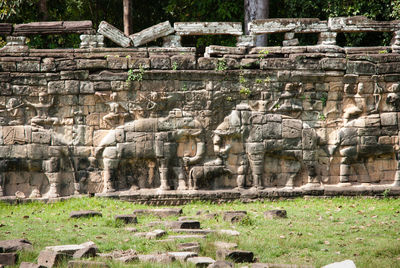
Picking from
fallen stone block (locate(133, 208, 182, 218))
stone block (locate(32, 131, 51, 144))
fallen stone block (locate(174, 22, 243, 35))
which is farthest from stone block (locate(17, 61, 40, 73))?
fallen stone block (locate(133, 208, 182, 218))

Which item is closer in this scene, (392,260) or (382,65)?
(392,260)

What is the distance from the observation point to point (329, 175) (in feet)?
48.0

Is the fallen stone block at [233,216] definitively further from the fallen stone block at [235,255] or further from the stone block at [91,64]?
the stone block at [91,64]

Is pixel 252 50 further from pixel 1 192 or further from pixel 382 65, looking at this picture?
pixel 1 192

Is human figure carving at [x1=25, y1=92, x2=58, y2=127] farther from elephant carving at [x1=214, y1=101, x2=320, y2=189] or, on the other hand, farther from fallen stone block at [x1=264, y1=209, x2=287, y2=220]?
fallen stone block at [x1=264, y1=209, x2=287, y2=220]

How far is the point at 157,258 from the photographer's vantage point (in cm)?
852

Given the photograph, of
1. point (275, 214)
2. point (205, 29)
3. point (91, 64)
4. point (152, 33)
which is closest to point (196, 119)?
point (205, 29)

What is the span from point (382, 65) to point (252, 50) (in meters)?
3.24

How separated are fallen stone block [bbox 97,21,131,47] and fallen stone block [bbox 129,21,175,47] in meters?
0.19

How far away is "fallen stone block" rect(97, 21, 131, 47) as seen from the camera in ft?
46.8

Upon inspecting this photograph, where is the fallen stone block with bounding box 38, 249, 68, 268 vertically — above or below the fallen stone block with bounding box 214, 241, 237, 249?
above

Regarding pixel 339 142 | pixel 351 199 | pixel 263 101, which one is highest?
pixel 263 101

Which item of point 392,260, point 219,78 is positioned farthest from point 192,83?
point 392,260

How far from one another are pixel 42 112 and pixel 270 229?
6.49 metres
